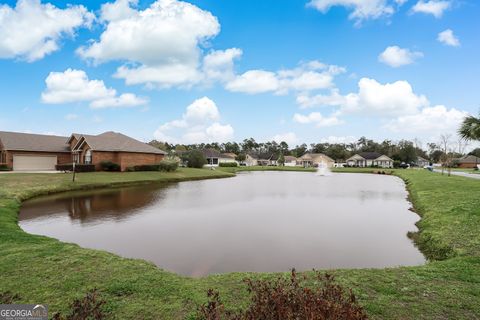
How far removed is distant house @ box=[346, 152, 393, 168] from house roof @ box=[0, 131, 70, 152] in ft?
266

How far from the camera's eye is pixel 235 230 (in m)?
10.9

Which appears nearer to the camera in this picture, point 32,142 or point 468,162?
point 32,142

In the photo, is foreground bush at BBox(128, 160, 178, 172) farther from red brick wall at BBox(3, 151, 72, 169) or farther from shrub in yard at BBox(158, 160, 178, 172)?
red brick wall at BBox(3, 151, 72, 169)

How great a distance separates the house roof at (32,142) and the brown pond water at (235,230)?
22.6m

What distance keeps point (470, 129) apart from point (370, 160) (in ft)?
262

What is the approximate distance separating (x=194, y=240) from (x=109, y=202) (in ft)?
32.1

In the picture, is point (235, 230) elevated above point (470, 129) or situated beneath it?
situated beneath

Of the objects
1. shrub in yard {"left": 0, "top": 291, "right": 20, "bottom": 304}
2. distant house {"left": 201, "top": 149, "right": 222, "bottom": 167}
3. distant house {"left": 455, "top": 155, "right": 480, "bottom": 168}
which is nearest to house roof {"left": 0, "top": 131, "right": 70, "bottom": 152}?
shrub in yard {"left": 0, "top": 291, "right": 20, "bottom": 304}

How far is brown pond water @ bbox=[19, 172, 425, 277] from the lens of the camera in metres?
7.80

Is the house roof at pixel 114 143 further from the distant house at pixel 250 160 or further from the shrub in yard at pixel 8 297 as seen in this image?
the distant house at pixel 250 160

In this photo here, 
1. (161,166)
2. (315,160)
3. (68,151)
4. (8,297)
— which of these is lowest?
(8,297)

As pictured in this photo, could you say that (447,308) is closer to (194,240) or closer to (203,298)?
(203,298)

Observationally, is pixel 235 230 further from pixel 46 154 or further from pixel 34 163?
pixel 46 154
